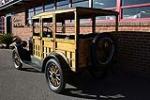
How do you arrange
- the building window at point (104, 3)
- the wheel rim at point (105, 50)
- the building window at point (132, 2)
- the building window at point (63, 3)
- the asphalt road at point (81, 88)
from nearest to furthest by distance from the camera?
the asphalt road at point (81, 88) < the wheel rim at point (105, 50) < the building window at point (132, 2) < the building window at point (104, 3) < the building window at point (63, 3)

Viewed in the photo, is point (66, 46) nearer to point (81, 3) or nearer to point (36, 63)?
point (36, 63)

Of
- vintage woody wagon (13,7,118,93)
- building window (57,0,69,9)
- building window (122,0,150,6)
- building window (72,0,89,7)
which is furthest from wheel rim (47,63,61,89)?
building window (57,0,69,9)

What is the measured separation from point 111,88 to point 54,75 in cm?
148

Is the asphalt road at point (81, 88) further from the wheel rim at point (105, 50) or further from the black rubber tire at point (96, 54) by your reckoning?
the wheel rim at point (105, 50)

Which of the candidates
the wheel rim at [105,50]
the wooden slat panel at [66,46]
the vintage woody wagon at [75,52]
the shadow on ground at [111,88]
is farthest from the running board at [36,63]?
the wheel rim at [105,50]

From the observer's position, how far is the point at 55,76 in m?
7.03

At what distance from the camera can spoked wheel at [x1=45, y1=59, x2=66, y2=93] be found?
6680mm

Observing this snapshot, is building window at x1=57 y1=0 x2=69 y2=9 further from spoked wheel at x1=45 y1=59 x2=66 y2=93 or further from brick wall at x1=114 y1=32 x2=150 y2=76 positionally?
spoked wheel at x1=45 y1=59 x2=66 y2=93

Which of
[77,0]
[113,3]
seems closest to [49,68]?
[113,3]

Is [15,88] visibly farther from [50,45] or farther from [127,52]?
[127,52]

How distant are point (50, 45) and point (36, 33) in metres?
1.66

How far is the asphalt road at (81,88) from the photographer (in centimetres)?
652

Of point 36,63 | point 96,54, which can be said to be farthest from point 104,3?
point 96,54

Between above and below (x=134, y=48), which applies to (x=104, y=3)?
above
